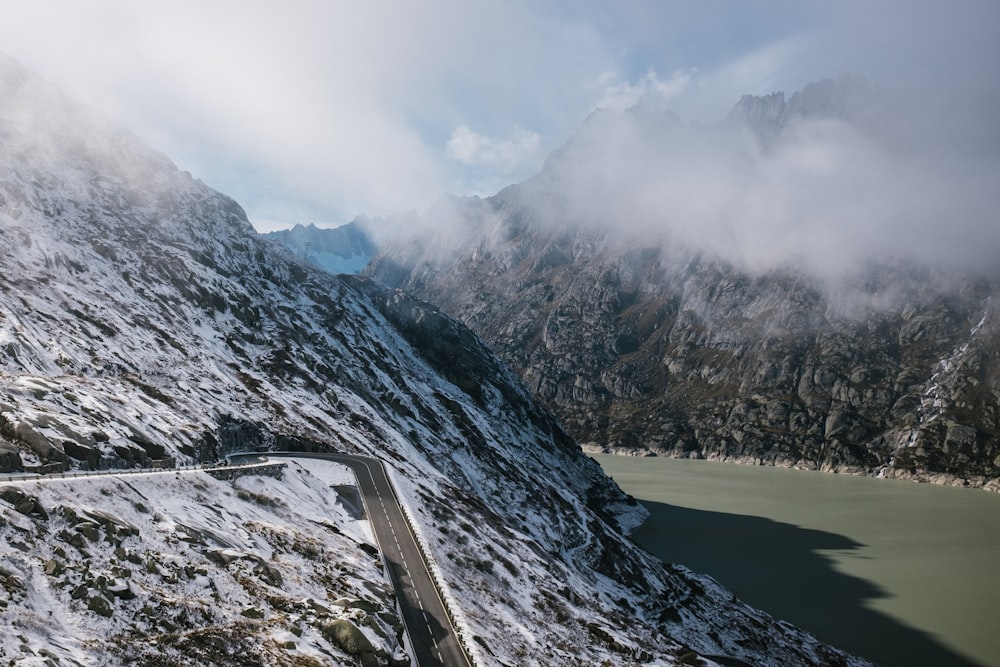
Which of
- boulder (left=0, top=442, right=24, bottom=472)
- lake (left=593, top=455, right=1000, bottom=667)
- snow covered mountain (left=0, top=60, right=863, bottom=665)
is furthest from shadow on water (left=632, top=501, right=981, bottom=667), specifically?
boulder (left=0, top=442, right=24, bottom=472)

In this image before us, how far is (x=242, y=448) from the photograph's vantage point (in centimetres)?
5397

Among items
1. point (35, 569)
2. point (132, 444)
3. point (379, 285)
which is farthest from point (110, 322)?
point (379, 285)

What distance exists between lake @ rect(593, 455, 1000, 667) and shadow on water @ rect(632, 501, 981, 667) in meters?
0.20

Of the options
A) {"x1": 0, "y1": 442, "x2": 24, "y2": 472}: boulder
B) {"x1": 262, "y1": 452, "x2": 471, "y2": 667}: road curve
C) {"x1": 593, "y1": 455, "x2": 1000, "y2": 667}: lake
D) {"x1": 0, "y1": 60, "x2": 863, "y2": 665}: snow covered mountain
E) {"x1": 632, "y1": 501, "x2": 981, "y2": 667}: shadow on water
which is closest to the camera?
{"x1": 0, "y1": 60, "x2": 863, "y2": 665}: snow covered mountain

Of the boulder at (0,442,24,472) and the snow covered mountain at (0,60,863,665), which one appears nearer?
the snow covered mountain at (0,60,863,665)

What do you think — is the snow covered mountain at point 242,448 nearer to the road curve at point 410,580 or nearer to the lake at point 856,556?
the road curve at point 410,580

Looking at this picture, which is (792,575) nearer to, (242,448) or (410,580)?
(410,580)

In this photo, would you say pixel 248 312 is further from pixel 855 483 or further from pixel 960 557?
pixel 855 483

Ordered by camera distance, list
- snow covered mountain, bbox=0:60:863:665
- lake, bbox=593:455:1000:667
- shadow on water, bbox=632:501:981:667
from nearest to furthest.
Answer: snow covered mountain, bbox=0:60:863:665, shadow on water, bbox=632:501:981:667, lake, bbox=593:455:1000:667

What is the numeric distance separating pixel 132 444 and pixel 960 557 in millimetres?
125888

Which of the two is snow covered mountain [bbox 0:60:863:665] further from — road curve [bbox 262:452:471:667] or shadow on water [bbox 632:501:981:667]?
shadow on water [bbox 632:501:981:667]

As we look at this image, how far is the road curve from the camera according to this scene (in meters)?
26.4

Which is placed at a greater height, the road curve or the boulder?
the boulder

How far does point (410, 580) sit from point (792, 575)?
8234 centimetres
